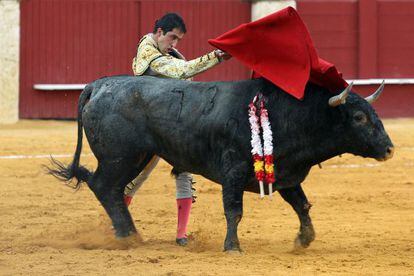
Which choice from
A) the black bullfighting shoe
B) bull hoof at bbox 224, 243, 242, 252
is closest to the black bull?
bull hoof at bbox 224, 243, 242, 252

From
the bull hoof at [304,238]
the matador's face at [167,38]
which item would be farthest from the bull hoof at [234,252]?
the matador's face at [167,38]

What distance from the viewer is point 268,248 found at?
5.61 m

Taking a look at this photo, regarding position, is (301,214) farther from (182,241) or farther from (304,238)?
(182,241)

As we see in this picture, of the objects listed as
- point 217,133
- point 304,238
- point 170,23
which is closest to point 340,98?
point 217,133

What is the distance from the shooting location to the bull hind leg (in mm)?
5668

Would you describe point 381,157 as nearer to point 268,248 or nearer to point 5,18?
point 268,248

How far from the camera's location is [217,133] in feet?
17.7

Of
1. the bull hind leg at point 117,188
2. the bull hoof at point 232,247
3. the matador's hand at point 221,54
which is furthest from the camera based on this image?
the bull hind leg at point 117,188

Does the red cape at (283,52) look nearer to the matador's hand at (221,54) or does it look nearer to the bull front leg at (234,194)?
the matador's hand at (221,54)

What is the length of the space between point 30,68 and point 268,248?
8043 mm

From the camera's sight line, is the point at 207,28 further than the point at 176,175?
Yes

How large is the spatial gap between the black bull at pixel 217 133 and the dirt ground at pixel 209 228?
280mm

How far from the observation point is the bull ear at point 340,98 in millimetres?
5160

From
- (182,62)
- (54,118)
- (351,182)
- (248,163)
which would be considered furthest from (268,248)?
(54,118)
